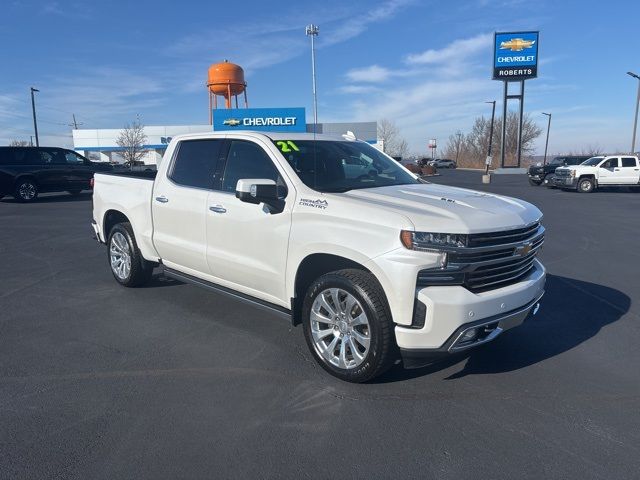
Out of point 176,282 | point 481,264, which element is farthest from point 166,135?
point 481,264

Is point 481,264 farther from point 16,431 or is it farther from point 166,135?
point 166,135

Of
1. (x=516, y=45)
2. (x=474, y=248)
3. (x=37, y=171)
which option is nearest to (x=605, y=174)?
(x=474, y=248)

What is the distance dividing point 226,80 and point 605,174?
101ft

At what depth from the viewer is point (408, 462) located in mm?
2861

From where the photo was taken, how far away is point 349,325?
3740mm

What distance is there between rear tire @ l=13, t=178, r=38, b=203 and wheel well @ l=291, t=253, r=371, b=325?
17197mm

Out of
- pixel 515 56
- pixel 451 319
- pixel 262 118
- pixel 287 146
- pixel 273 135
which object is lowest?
pixel 451 319

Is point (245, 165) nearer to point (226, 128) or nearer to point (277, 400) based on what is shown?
point (277, 400)

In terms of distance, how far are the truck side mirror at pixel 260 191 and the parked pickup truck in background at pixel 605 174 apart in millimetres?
24442

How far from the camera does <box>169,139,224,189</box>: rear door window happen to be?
198 inches

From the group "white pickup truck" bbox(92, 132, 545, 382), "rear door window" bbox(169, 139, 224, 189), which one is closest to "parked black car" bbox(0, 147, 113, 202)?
"rear door window" bbox(169, 139, 224, 189)

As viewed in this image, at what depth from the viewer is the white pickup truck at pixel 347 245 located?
132 inches

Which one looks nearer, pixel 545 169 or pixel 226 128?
pixel 545 169

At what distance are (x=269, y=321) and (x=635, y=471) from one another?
3351 mm
